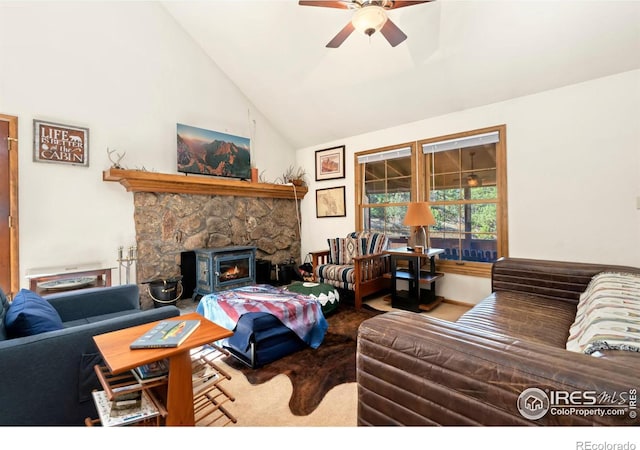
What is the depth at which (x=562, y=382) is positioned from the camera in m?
0.74

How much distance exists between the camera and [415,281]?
3393mm

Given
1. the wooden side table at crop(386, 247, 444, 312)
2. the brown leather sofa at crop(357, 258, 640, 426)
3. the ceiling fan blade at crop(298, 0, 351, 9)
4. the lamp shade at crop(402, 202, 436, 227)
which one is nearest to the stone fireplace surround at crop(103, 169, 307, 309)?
the wooden side table at crop(386, 247, 444, 312)

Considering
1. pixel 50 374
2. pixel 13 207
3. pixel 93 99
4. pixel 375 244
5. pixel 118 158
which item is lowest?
pixel 50 374

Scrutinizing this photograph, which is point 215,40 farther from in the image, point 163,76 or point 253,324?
point 253,324

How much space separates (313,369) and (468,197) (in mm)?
2931

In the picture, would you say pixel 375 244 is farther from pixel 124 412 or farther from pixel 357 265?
pixel 124 412

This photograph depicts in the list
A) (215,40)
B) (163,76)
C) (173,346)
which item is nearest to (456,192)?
(173,346)

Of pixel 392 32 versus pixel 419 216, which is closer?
pixel 392 32

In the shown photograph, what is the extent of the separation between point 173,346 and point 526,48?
12.6 ft

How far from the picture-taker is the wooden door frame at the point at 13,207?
289cm

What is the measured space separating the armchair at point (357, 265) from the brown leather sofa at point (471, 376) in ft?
7.75

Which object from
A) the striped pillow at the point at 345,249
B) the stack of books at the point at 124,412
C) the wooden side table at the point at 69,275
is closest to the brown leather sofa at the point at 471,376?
the stack of books at the point at 124,412

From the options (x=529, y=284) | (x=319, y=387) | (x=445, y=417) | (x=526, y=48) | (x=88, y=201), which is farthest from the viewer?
(x=88, y=201)

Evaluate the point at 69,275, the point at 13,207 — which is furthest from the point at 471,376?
the point at 13,207
